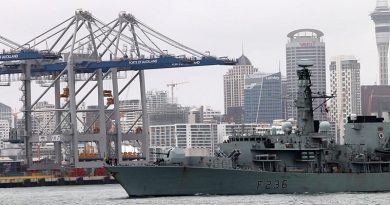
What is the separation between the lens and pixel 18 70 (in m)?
133

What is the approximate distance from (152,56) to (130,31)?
7624mm

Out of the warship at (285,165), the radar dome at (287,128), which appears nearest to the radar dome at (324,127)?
the warship at (285,165)

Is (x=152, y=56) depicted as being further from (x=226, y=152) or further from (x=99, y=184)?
(x=226, y=152)

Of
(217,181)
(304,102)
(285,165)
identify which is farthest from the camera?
(304,102)

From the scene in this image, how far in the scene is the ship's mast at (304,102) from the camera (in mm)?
75625

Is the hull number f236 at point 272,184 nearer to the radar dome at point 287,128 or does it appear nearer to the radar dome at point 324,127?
the radar dome at point 287,128

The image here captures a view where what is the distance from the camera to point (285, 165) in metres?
73.5

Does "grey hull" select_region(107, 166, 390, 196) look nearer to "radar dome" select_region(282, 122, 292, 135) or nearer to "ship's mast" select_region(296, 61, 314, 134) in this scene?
"radar dome" select_region(282, 122, 292, 135)

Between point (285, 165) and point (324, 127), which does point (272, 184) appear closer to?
point (285, 165)

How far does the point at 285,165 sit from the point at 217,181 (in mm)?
4505

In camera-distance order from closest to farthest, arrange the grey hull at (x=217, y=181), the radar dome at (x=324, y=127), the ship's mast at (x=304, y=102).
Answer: the grey hull at (x=217, y=181)
the radar dome at (x=324, y=127)
the ship's mast at (x=304, y=102)

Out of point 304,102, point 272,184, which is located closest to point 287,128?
point 304,102

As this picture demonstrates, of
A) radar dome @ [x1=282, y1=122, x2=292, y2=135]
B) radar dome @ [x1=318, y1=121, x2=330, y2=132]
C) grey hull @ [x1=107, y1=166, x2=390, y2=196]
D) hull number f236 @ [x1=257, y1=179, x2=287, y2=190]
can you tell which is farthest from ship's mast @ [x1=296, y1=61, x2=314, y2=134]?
hull number f236 @ [x1=257, y1=179, x2=287, y2=190]

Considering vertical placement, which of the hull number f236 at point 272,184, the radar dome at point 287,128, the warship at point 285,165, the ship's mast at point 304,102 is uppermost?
the ship's mast at point 304,102
